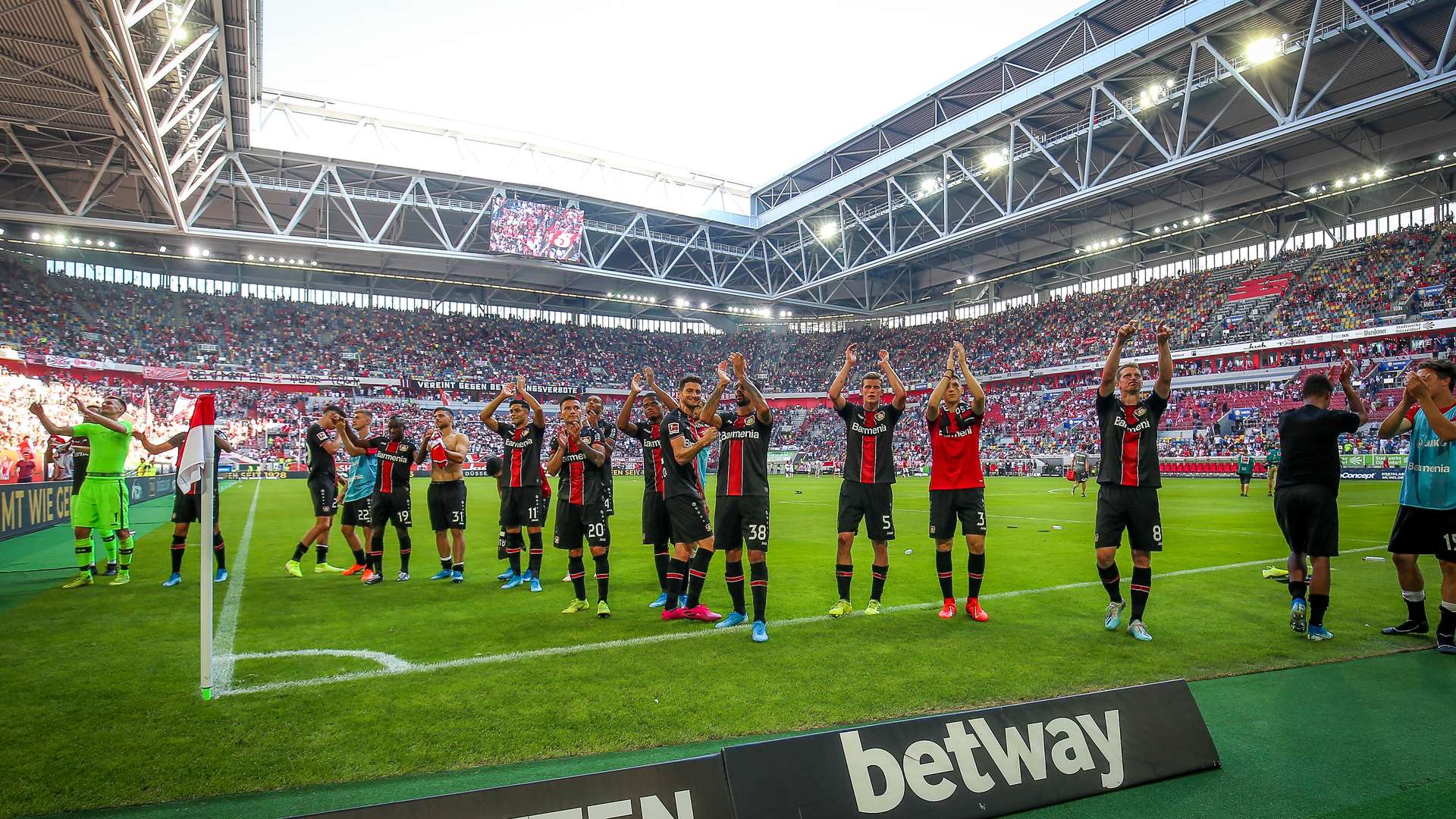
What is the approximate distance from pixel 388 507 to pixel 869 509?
6429 millimetres

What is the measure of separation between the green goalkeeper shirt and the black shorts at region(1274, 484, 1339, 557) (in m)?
12.4

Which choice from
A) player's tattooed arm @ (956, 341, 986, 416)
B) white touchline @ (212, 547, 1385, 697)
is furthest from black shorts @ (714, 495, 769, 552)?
player's tattooed arm @ (956, 341, 986, 416)

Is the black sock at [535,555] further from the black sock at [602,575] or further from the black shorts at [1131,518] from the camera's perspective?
the black shorts at [1131,518]

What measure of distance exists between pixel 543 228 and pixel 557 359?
18.0 metres

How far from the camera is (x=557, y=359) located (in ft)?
188

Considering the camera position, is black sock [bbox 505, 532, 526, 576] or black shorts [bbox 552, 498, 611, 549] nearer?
black shorts [bbox 552, 498, 611, 549]

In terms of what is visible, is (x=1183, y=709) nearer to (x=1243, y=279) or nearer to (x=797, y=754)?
(x=797, y=754)

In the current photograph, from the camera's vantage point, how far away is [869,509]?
7.20 metres

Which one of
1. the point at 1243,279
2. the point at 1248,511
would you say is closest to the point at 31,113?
the point at 1248,511

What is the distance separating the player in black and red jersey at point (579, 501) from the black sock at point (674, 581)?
628mm

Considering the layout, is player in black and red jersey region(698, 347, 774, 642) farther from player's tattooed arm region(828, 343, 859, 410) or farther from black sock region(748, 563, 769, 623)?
player's tattooed arm region(828, 343, 859, 410)

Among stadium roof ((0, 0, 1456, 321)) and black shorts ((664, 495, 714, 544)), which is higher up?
stadium roof ((0, 0, 1456, 321))

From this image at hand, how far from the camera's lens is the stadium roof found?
22031 millimetres

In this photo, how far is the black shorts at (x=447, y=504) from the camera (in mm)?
9336
